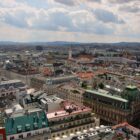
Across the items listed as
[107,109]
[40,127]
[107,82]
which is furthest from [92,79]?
[40,127]

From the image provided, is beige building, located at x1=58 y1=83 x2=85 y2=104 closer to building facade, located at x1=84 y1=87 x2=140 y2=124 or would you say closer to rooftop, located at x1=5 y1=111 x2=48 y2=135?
building facade, located at x1=84 y1=87 x2=140 y2=124

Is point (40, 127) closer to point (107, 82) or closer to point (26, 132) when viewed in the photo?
point (26, 132)

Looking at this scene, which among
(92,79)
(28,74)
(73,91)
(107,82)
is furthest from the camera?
(28,74)

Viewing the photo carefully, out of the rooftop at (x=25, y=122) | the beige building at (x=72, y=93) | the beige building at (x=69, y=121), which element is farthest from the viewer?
the beige building at (x=72, y=93)

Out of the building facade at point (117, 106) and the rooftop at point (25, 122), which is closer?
the rooftop at point (25, 122)

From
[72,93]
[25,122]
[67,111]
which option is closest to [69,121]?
[67,111]

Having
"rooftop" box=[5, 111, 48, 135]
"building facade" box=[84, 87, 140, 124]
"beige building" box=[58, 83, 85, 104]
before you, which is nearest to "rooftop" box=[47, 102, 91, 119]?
"rooftop" box=[5, 111, 48, 135]

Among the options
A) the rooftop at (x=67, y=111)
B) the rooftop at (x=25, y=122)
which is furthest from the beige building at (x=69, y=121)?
the rooftop at (x=25, y=122)

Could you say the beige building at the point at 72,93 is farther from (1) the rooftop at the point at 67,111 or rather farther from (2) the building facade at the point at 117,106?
(1) the rooftop at the point at 67,111

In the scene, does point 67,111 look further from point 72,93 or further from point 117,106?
point 72,93

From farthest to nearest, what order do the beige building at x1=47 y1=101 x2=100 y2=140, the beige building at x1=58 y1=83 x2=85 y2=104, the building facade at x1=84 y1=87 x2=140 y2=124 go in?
the beige building at x1=58 y1=83 x2=85 y2=104, the building facade at x1=84 y1=87 x2=140 y2=124, the beige building at x1=47 y1=101 x2=100 y2=140

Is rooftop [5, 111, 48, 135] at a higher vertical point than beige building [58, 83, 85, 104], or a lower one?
higher
